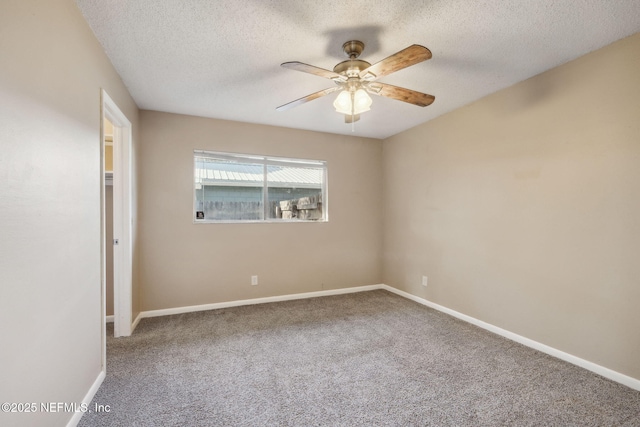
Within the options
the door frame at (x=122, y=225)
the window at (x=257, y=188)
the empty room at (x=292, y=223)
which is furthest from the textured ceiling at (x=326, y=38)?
the window at (x=257, y=188)

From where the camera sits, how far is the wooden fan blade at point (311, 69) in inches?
69.1

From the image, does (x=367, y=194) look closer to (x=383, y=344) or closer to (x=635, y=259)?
(x=383, y=344)

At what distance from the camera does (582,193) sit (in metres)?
2.24

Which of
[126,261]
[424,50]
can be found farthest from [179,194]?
[424,50]

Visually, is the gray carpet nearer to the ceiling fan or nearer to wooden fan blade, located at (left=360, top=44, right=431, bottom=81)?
the ceiling fan

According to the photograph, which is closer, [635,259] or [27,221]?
[27,221]

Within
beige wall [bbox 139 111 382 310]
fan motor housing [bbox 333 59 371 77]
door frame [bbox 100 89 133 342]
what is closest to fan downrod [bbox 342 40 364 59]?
fan motor housing [bbox 333 59 371 77]

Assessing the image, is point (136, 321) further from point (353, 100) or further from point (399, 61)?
point (399, 61)

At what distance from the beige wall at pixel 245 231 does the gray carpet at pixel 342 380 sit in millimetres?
648

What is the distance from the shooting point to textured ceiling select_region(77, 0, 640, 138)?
1.71m

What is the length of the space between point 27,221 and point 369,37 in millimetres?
2151

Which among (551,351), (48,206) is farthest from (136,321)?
(551,351)

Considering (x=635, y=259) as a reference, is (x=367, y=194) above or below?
above

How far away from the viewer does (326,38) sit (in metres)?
1.99
